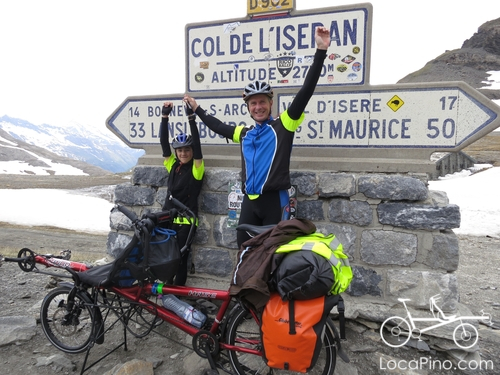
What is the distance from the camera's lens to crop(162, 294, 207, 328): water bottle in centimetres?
304

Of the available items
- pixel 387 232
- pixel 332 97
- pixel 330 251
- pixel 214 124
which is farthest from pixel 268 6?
pixel 330 251

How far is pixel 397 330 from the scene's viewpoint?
3369 millimetres

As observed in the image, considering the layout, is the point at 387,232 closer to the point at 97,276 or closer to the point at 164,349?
the point at 164,349

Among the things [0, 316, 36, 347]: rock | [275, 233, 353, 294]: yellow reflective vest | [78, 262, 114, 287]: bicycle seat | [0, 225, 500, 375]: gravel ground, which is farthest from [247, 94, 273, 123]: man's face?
[0, 316, 36, 347]: rock

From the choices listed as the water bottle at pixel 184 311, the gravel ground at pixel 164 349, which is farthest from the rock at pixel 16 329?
the water bottle at pixel 184 311

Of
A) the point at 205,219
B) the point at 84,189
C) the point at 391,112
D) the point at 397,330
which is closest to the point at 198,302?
the point at 205,219

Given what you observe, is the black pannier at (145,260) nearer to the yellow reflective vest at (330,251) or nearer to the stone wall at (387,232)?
the yellow reflective vest at (330,251)

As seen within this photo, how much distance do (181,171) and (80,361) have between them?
208 centimetres

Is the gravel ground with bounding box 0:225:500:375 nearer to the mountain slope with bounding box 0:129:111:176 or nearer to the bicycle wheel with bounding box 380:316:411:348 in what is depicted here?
the bicycle wheel with bounding box 380:316:411:348

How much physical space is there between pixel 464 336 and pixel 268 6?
379 centimetres

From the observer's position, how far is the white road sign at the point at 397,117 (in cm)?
330

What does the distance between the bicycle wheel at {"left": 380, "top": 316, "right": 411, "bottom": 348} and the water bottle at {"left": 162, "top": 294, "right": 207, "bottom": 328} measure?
1.72 meters

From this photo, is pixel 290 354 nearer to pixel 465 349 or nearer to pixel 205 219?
pixel 465 349

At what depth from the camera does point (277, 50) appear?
12.8 ft
